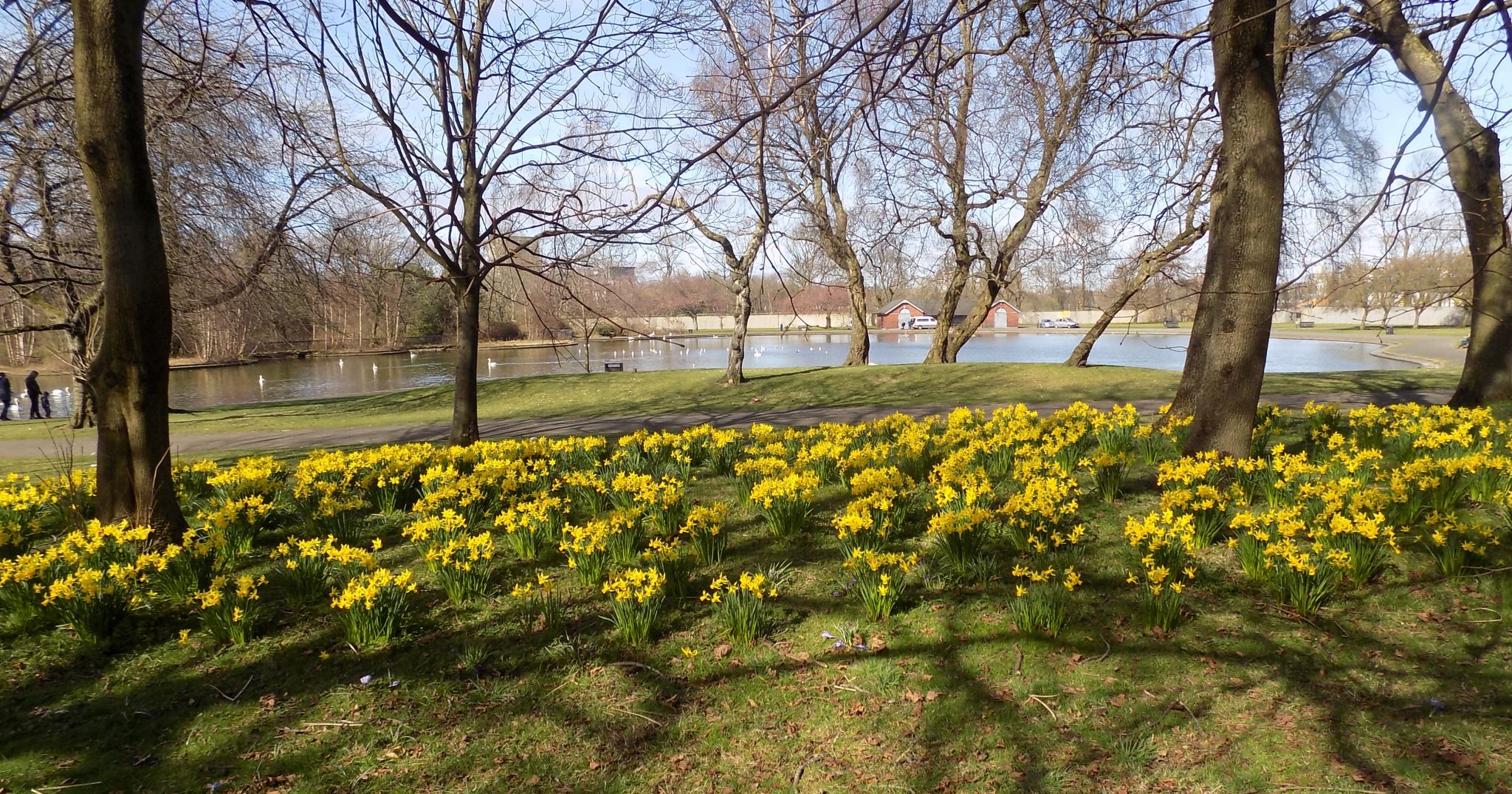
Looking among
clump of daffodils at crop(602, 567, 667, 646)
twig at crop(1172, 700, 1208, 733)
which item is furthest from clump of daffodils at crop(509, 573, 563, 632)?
twig at crop(1172, 700, 1208, 733)

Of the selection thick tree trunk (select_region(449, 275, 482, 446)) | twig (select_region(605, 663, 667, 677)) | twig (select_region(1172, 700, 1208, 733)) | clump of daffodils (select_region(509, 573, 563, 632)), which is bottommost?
twig (select_region(1172, 700, 1208, 733))

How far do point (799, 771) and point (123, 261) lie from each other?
4.41 meters

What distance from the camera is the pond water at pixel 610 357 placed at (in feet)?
89.9

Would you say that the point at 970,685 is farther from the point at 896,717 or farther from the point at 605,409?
the point at 605,409

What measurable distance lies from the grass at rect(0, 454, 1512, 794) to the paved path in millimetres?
8240

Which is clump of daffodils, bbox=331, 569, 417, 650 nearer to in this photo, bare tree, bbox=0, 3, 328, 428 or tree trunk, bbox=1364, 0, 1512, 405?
bare tree, bbox=0, 3, 328, 428

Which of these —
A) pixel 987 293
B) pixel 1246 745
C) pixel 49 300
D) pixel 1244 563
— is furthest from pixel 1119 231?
pixel 49 300

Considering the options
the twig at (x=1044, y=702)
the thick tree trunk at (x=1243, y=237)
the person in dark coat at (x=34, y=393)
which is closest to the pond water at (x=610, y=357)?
the person in dark coat at (x=34, y=393)

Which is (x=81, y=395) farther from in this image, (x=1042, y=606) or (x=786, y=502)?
(x=1042, y=606)

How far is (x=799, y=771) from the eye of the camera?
8.65 ft

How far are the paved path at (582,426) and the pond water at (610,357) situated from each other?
8.64 metres

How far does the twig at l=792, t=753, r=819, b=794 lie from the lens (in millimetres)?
2572

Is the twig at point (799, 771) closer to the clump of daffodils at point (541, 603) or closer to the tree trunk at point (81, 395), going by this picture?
the clump of daffodils at point (541, 603)

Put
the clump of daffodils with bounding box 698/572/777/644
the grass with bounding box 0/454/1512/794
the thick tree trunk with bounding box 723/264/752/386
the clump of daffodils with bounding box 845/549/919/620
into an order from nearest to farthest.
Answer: the grass with bounding box 0/454/1512/794, the clump of daffodils with bounding box 698/572/777/644, the clump of daffodils with bounding box 845/549/919/620, the thick tree trunk with bounding box 723/264/752/386
